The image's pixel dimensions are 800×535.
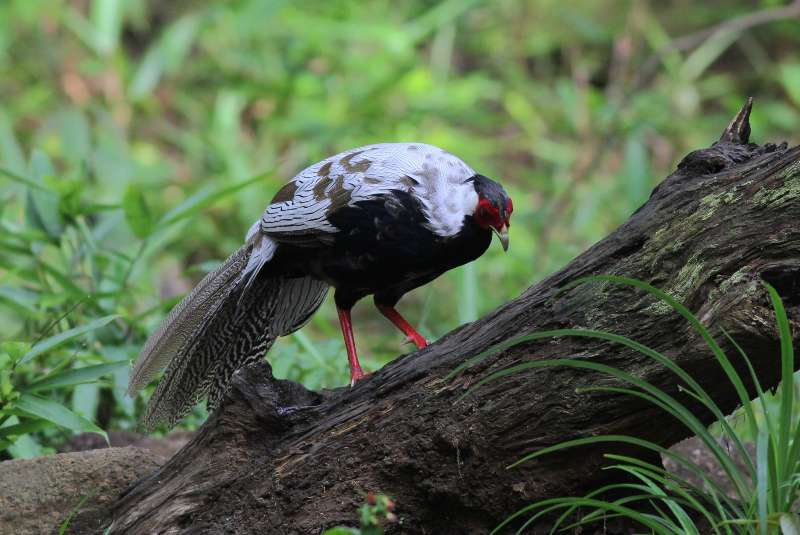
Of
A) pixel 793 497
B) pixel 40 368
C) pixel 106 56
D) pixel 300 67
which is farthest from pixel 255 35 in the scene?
pixel 793 497

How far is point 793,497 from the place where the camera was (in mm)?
2182

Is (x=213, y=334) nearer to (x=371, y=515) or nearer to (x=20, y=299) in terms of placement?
(x=20, y=299)

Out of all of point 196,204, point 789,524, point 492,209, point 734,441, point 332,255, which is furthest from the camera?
point 196,204

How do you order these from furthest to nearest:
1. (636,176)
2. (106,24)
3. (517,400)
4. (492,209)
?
(106,24), (636,176), (492,209), (517,400)

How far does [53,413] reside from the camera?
3.23 meters

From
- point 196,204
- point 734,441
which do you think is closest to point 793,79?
point 196,204

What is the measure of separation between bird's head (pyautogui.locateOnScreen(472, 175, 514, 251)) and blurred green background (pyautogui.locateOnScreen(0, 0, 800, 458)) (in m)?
2.98

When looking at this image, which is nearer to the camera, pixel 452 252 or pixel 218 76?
pixel 452 252

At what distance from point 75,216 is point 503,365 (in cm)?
271

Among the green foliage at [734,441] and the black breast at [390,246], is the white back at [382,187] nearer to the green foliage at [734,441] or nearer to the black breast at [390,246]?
the black breast at [390,246]

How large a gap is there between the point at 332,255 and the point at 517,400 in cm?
99

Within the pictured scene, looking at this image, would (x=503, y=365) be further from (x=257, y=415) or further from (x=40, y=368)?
(x=40, y=368)

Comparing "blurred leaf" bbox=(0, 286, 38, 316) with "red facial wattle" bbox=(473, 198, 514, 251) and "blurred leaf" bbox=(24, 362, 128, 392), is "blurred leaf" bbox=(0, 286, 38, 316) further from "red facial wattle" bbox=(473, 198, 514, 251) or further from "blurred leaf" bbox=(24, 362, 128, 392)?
"red facial wattle" bbox=(473, 198, 514, 251)

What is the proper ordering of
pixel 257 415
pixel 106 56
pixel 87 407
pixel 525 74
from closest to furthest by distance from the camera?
Answer: 1. pixel 257 415
2. pixel 87 407
3. pixel 106 56
4. pixel 525 74
